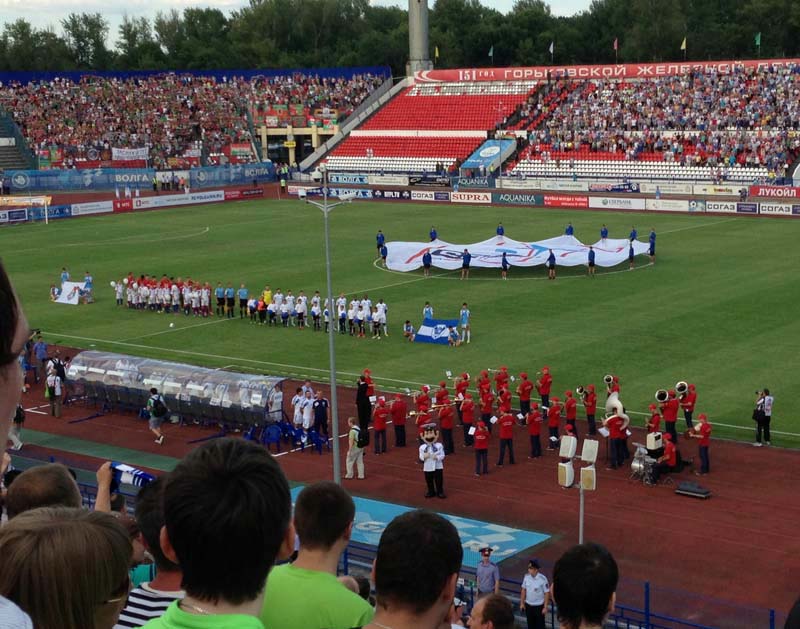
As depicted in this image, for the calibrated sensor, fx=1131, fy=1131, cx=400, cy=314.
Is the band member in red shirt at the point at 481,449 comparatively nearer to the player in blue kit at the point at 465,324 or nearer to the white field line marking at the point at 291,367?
the white field line marking at the point at 291,367

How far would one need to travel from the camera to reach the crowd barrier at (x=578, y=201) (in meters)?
62.8

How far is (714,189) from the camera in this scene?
68750 millimetres

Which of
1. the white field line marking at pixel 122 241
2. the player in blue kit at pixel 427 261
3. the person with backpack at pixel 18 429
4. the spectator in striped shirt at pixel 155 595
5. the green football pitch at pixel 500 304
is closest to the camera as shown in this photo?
the spectator in striped shirt at pixel 155 595

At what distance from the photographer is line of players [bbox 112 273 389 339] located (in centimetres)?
3691

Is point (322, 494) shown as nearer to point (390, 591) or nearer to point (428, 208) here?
point (390, 591)

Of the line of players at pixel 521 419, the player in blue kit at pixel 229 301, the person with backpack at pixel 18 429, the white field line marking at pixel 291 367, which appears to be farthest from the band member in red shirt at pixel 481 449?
the player in blue kit at pixel 229 301

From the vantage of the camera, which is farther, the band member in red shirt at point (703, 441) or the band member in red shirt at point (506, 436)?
the band member in red shirt at point (506, 436)

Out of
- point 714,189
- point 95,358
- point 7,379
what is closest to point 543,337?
point 95,358

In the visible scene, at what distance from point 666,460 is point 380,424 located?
21.0ft

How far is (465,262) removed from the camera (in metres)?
45.3

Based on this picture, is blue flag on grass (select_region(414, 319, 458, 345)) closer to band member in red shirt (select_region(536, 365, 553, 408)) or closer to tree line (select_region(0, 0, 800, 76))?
band member in red shirt (select_region(536, 365, 553, 408))

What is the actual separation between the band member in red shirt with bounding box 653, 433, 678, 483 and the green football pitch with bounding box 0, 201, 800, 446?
3.17m

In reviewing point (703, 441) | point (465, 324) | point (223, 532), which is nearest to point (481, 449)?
point (703, 441)

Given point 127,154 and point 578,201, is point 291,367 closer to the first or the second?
point 578,201
